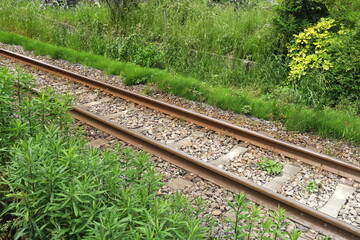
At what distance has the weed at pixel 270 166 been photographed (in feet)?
16.8

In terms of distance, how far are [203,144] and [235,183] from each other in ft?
4.34

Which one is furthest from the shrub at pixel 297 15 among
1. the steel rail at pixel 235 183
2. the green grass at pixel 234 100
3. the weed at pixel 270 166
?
the steel rail at pixel 235 183

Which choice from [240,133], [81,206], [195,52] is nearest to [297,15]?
→ [195,52]

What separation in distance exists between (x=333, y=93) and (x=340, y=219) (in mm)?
4188

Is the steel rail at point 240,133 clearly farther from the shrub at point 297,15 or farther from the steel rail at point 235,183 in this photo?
the shrub at point 297,15

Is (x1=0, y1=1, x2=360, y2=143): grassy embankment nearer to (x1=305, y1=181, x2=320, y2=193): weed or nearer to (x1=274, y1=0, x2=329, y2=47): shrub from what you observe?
(x1=274, y1=0, x2=329, y2=47): shrub

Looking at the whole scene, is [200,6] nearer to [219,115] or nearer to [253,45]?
[253,45]

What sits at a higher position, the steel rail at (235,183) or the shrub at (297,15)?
the shrub at (297,15)

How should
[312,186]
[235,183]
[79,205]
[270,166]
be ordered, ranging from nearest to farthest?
1. [79,205]
2. [235,183]
3. [312,186]
4. [270,166]

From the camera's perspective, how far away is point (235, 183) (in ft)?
15.4

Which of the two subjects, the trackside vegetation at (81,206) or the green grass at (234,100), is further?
the green grass at (234,100)

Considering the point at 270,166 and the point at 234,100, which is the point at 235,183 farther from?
the point at 234,100

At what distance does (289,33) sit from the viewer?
891cm

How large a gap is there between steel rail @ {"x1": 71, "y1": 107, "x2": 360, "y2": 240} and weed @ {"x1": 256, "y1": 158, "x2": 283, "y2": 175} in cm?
64
